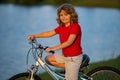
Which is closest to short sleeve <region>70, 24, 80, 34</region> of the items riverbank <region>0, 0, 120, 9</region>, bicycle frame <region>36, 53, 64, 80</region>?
bicycle frame <region>36, 53, 64, 80</region>

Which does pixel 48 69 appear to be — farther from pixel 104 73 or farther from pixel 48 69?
pixel 104 73

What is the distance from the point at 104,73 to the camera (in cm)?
608

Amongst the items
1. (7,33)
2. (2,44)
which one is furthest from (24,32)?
(2,44)

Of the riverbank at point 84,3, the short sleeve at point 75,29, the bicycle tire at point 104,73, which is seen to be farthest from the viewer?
the riverbank at point 84,3

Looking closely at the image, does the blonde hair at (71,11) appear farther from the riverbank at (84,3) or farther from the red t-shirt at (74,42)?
the riverbank at (84,3)

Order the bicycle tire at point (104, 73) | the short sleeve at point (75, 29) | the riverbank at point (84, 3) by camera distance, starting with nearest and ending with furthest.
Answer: the short sleeve at point (75, 29)
the bicycle tire at point (104, 73)
the riverbank at point (84, 3)

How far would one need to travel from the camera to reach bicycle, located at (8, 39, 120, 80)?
5.80m

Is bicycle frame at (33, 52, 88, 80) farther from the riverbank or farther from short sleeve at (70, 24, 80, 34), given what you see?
the riverbank

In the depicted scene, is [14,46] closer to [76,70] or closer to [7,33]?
[7,33]

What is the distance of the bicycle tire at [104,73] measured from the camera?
19.7 ft

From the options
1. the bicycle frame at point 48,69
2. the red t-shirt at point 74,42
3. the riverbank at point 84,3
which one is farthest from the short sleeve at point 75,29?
the riverbank at point 84,3

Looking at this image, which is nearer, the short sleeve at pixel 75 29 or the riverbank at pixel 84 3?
the short sleeve at pixel 75 29

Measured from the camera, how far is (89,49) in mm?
20172

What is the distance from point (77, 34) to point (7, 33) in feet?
71.6
